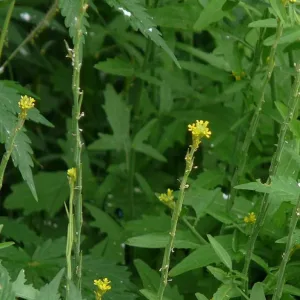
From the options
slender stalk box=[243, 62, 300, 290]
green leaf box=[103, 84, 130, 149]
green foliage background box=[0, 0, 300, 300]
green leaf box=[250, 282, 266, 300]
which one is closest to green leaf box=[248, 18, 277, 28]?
green foliage background box=[0, 0, 300, 300]

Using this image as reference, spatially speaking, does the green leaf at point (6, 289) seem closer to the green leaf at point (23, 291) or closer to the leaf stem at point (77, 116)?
the green leaf at point (23, 291)

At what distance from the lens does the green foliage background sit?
174 centimetres

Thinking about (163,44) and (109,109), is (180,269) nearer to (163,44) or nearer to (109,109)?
(163,44)

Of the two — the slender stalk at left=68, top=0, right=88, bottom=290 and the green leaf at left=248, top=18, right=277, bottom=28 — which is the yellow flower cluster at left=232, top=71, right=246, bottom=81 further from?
the slender stalk at left=68, top=0, right=88, bottom=290

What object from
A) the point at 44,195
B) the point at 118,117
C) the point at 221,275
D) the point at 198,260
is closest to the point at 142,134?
the point at 118,117

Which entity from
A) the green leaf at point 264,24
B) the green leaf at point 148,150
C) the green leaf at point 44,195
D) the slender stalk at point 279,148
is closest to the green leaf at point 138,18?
the green leaf at point 264,24

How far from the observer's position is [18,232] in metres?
2.36

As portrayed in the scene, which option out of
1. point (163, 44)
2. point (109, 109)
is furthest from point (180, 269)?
point (109, 109)

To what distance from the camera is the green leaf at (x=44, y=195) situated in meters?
2.63

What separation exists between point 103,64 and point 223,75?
0.37m

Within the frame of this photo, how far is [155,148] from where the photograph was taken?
2621 mm

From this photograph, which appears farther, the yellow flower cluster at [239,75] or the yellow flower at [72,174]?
the yellow flower cluster at [239,75]

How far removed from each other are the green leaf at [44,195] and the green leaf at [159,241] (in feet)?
2.70

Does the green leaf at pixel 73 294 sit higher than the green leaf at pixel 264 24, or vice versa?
the green leaf at pixel 264 24
